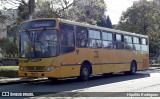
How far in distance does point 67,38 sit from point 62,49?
0.79 m

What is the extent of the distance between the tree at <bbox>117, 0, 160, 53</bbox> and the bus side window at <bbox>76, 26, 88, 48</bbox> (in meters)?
37.4

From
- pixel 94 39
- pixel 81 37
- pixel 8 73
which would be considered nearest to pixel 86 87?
pixel 81 37

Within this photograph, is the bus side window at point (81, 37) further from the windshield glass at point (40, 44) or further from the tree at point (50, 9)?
the tree at point (50, 9)

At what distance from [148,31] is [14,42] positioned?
30.3 metres

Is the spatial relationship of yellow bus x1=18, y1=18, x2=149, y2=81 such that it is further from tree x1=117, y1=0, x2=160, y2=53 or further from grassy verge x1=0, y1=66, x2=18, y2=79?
tree x1=117, y1=0, x2=160, y2=53

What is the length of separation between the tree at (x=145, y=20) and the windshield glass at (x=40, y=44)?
40.1 meters

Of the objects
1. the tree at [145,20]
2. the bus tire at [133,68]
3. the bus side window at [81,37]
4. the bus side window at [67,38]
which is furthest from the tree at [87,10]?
the tree at [145,20]

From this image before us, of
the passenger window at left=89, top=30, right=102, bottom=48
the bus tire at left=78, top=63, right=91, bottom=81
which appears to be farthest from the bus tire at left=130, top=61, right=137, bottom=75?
the bus tire at left=78, top=63, right=91, bottom=81

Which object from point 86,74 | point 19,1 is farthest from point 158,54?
point 86,74

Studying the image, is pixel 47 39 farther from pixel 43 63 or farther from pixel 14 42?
pixel 14 42

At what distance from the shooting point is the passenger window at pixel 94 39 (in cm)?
2012

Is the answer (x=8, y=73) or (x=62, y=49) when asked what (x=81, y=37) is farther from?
(x=8, y=73)

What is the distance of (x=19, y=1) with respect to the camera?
28891 mm

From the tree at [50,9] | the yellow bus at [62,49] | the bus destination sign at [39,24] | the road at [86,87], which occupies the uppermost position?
the tree at [50,9]
